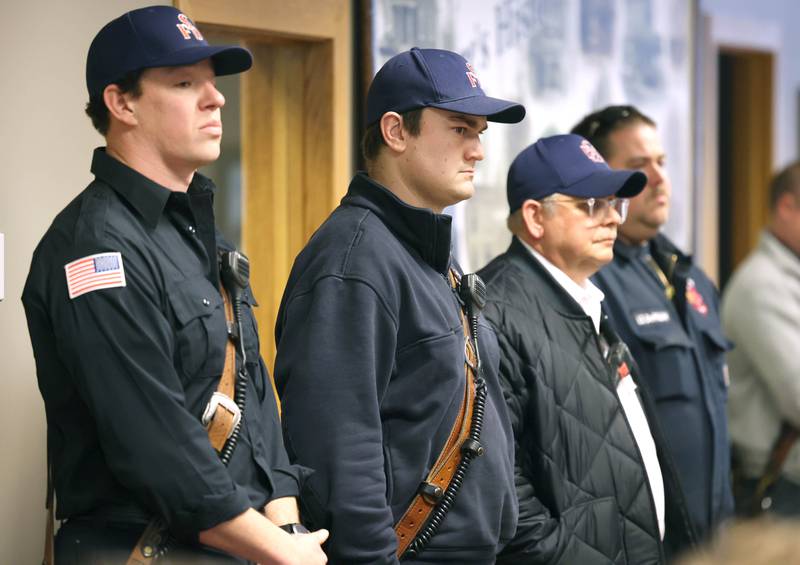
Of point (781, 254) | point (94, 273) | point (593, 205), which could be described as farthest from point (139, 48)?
point (781, 254)

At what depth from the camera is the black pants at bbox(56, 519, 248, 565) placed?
7.31ft

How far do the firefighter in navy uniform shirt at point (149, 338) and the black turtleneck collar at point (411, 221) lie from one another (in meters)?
0.40

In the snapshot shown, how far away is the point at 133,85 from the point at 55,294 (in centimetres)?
45

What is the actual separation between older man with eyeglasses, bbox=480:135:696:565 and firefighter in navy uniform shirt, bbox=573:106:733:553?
0.38m

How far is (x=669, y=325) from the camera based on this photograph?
154 inches

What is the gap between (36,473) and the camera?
10.2ft

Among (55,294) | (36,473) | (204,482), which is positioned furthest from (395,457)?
A: (36,473)

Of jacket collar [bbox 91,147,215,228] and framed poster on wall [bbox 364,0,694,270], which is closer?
jacket collar [bbox 91,147,215,228]

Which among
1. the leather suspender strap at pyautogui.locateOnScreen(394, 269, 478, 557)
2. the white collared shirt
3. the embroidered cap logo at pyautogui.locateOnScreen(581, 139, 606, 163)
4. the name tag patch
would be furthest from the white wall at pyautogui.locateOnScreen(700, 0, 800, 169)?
the leather suspender strap at pyautogui.locateOnScreen(394, 269, 478, 557)

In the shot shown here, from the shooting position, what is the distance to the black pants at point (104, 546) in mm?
2229

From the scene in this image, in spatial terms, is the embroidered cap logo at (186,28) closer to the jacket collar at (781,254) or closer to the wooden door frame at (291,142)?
the wooden door frame at (291,142)

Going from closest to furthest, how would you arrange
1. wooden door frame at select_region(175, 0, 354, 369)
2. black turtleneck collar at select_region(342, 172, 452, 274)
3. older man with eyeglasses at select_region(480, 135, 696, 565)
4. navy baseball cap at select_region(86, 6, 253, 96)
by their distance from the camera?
navy baseball cap at select_region(86, 6, 253, 96) < black turtleneck collar at select_region(342, 172, 452, 274) < older man with eyeglasses at select_region(480, 135, 696, 565) < wooden door frame at select_region(175, 0, 354, 369)

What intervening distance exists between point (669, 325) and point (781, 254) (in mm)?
906

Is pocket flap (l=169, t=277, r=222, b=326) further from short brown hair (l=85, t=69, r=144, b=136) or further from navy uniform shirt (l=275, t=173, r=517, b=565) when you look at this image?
short brown hair (l=85, t=69, r=144, b=136)
